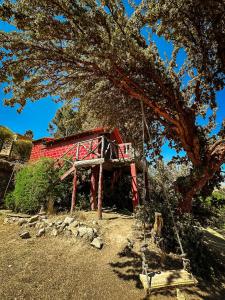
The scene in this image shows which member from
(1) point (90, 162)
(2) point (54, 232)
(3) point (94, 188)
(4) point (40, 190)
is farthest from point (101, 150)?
(2) point (54, 232)

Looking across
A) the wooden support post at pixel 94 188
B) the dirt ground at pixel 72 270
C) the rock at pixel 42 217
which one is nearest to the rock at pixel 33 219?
the rock at pixel 42 217

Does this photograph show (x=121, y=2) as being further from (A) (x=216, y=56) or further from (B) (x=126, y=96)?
(A) (x=216, y=56)

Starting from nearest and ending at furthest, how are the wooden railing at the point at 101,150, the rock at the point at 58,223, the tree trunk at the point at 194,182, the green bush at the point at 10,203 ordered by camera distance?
the tree trunk at the point at 194,182
the rock at the point at 58,223
the wooden railing at the point at 101,150
the green bush at the point at 10,203

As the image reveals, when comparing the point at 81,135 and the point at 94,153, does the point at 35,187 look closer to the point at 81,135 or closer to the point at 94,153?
the point at 94,153

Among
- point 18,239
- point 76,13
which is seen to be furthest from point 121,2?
point 18,239

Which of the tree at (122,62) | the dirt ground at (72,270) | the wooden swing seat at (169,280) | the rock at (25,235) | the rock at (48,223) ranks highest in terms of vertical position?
the tree at (122,62)

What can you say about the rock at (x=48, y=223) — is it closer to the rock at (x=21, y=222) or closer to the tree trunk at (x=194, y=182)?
the rock at (x=21, y=222)

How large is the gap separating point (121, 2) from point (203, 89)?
13.0 feet

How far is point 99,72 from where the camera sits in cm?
598

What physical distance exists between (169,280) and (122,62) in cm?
546

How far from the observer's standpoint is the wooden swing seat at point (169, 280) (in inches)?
139

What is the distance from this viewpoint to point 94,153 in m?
11.4

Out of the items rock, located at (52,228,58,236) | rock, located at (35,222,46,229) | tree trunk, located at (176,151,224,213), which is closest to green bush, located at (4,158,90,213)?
rock, located at (35,222,46,229)

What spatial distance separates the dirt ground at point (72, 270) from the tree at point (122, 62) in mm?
3131
